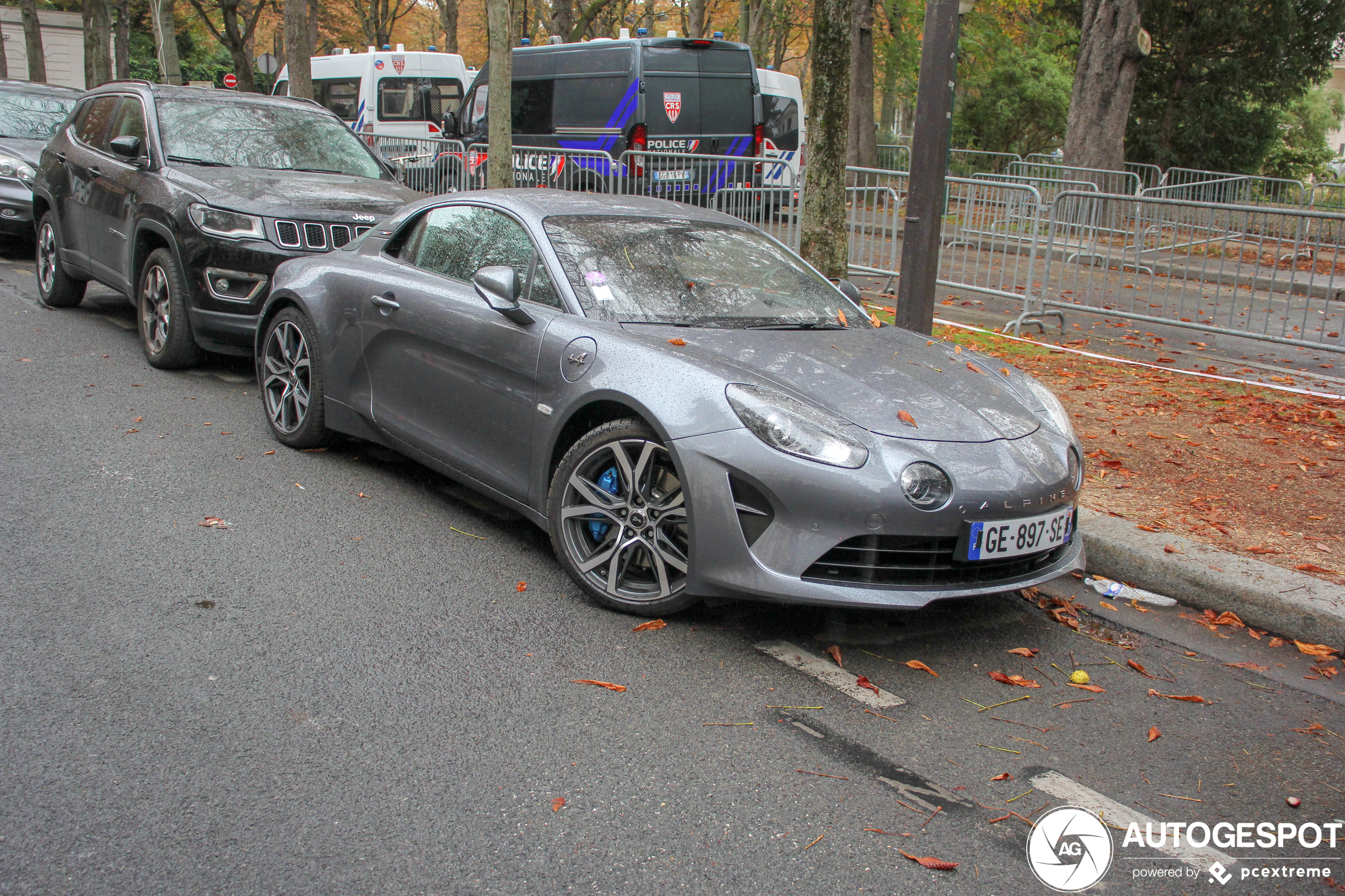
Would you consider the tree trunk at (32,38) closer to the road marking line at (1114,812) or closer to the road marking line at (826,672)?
the road marking line at (826,672)

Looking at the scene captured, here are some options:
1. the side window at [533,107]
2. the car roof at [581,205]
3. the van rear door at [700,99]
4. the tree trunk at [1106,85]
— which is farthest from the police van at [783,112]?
the car roof at [581,205]

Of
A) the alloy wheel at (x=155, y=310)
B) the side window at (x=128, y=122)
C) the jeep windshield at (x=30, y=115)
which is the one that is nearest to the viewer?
the alloy wheel at (x=155, y=310)

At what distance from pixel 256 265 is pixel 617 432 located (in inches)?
162

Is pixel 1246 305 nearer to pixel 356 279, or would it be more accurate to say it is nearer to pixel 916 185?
pixel 916 185

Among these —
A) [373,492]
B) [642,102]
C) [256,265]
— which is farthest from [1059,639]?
[642,102]

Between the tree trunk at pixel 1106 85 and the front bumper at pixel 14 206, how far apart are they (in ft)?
52.5

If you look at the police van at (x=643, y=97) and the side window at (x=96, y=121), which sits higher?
the police van at (x=643, y=97)

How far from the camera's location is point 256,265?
7.28m

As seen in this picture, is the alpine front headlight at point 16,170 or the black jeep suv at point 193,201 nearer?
the black jeep suv at point 193,201

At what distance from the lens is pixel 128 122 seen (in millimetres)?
8602

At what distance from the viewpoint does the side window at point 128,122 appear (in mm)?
8422

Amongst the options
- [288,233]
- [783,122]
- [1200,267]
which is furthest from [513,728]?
[783,122]

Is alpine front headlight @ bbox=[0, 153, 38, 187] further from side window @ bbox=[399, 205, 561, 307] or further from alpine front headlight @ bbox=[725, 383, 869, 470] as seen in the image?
alpine front headlight @ bbox=[725, 383, 869, 470]

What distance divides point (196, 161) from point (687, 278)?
4840 millimetres
